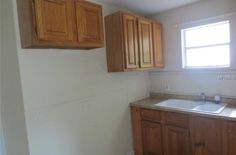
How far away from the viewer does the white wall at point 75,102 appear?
67.9 inches

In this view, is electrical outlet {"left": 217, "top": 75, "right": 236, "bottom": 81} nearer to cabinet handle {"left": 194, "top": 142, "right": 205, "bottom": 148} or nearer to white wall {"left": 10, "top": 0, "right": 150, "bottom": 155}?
cabinet handle {"left": 194, "top": 142, "right": 205, "bottom": 148}

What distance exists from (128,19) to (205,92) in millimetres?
1497

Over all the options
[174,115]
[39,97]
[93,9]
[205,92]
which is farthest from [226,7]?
[39,97]

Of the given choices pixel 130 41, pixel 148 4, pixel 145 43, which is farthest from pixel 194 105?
pixel 148 4

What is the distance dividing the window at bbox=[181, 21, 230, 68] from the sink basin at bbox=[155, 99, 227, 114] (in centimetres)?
54

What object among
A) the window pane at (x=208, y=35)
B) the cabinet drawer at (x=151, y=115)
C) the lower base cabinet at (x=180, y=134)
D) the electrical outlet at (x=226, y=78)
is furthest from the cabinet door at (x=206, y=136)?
the window pane at (x=208, y=35)

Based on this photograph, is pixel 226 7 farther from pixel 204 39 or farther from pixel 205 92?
pixel 205 92

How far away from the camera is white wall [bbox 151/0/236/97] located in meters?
2.33

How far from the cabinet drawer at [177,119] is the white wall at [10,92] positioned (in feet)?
5.41

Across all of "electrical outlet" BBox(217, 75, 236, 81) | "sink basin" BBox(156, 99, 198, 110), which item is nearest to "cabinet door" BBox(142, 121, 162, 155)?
"sink basin" BBox(156, 99, 198, 110)

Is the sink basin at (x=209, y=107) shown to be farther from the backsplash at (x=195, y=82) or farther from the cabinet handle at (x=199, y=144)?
the cabinet handle at (x=199, y=144)

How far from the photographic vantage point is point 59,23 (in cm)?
161

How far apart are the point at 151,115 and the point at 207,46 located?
1.26 meters

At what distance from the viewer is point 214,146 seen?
1.99m
